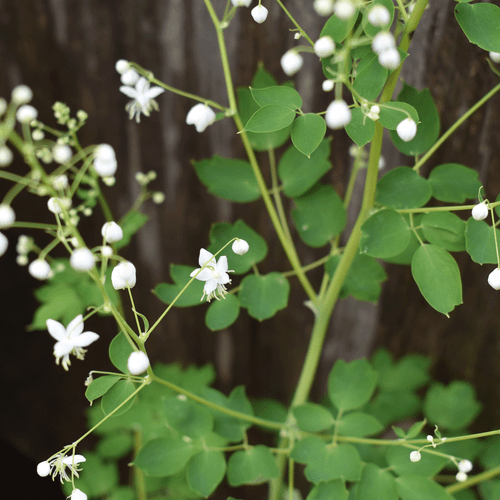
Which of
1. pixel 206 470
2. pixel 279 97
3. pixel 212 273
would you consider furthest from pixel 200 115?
pixel 206 470

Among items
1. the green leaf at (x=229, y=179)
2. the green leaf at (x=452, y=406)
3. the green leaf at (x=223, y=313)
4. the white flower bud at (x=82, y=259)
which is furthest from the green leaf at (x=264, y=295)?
the green leaf at (x=452, y=406)

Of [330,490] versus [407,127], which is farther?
[330,490]

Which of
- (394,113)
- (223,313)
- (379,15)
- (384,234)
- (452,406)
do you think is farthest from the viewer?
(452,406)

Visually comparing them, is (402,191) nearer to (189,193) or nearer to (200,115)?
(200,115)

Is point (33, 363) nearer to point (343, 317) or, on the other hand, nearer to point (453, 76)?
point (343, 317)

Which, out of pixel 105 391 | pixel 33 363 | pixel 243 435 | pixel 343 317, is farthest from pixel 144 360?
pixel 33 363

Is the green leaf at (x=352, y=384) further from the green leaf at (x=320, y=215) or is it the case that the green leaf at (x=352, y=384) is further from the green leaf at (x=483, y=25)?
the green leaf at (x=483, y=25)
